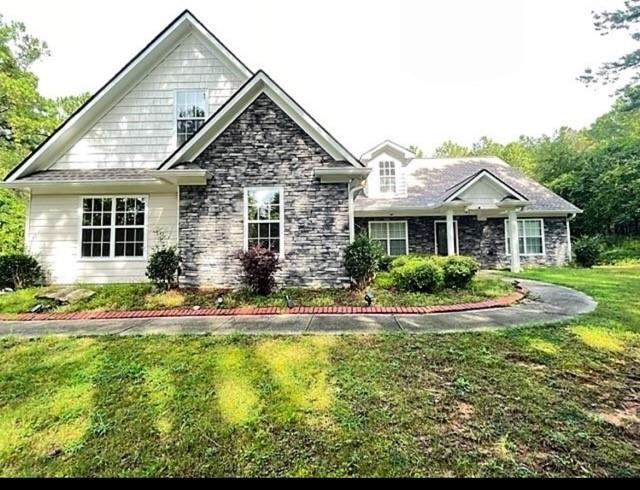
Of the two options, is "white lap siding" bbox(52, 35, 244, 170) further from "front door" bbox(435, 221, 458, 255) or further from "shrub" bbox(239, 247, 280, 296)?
"front door" bbox(435, 221, 458, 255)

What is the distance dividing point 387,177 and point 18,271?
1455 centimetres

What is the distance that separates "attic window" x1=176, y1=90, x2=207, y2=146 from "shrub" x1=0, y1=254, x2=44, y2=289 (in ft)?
18.7

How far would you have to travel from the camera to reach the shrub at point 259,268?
9188 millimetres

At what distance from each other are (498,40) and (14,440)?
48.2 feet

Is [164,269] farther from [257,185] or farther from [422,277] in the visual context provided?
[422,277]

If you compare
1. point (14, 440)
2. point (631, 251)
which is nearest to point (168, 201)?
point (14, 440)

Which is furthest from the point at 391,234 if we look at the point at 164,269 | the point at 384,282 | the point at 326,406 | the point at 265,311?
the point at 326,406

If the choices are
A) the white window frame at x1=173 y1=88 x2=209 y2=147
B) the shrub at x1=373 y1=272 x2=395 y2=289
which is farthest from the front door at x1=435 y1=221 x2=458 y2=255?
the white window frame at x1=173 y1=88 x2=209 y2=147

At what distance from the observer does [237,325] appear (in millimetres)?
6844

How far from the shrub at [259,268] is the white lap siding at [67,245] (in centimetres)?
364

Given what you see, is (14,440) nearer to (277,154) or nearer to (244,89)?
(277,154)

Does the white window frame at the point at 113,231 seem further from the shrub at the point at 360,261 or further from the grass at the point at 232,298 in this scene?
the shrub at the point at 360,261

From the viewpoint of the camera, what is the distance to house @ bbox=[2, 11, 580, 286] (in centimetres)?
1005

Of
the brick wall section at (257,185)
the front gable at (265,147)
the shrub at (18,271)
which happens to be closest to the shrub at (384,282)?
the brick wall section at (257,185)
